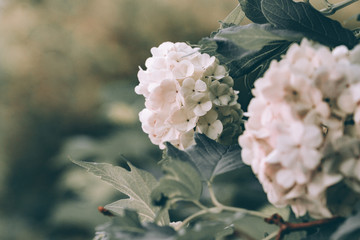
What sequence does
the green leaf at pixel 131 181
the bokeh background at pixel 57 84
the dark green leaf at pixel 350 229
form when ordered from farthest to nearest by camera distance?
the bokeh background at pixel 57 84 < the green leaf at pixel 131 181 < the dark green leaf at pixel 350 229

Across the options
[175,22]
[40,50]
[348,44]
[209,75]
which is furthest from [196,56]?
[40,50]

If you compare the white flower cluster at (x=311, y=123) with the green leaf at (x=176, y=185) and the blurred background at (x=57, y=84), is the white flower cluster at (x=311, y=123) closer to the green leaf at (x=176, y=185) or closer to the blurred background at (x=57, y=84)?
the green leaf at (x=176, y=185)

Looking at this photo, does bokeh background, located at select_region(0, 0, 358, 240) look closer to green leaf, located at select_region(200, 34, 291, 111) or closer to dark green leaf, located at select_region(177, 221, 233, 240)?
green leaf, located at select_region(200, 34, 291, 111)

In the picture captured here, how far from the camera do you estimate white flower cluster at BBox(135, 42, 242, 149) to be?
1.12 ft

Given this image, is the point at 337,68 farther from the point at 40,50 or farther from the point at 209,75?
the point at 40,50

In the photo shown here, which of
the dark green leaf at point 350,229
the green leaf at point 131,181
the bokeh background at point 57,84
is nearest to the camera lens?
the dark green leaf at point 350,229

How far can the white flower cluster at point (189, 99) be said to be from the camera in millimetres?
343

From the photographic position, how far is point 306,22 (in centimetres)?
29

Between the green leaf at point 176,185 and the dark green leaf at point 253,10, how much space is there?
5.7 inches

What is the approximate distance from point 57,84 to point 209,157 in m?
2.10

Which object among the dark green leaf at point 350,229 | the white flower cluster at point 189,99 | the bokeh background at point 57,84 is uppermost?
the bokeh background at point 57,84

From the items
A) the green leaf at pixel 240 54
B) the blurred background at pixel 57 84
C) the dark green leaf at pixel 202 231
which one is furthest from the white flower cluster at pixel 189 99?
the blurred background at pixel 57 84

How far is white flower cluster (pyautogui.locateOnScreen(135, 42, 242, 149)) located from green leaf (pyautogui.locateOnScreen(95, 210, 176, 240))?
0.12 m

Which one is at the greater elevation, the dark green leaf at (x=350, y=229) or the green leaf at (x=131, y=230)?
the green leaf at (x=131, y=230)
